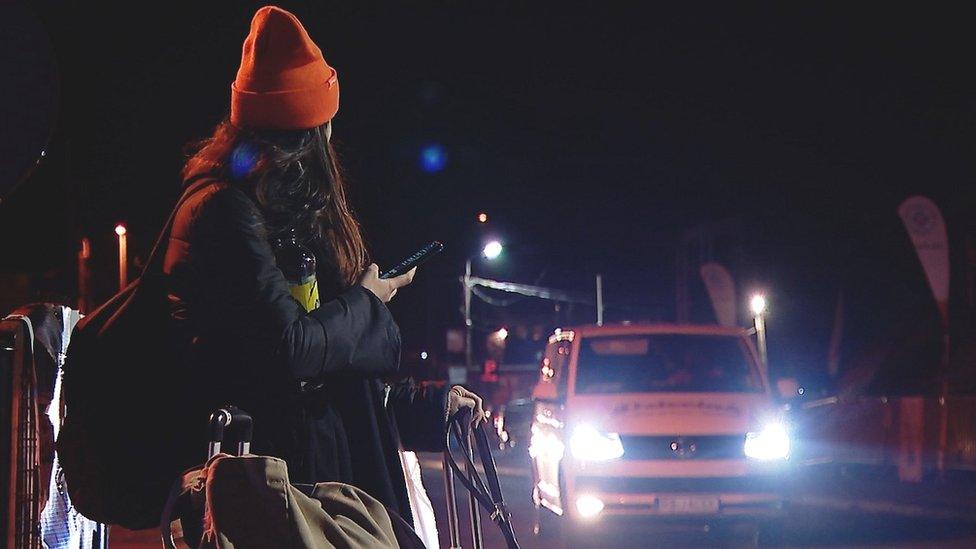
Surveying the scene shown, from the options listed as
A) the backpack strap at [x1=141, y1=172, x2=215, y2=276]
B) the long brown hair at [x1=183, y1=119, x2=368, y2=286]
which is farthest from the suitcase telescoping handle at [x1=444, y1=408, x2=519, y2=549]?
the backpack strap at [x1=141, y1=172, x2=215, y2=276]

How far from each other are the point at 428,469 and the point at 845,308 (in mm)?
15328

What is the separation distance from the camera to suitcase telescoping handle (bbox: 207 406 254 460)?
2107 millimetres

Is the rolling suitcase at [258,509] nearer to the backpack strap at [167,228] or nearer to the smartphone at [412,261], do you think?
the backpack strap at [167,228]

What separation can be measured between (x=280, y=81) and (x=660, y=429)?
832 centimetres

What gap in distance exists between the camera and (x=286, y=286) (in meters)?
2.28

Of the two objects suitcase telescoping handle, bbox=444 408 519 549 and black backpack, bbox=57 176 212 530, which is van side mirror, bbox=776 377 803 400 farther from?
black backpack, bbox=57 176 212 530

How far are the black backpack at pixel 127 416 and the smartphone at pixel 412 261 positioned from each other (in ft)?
2.03

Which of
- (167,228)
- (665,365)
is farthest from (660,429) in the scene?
(167,228)

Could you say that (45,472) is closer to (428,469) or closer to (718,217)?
(428,469)

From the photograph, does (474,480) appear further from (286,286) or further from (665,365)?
(665,365)

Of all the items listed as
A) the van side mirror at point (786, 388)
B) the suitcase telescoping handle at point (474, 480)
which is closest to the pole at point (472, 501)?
the suitcase telescoping handle at point (474, 480)

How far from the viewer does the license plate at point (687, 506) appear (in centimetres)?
1013

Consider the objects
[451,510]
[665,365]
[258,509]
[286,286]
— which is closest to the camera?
[258,509]

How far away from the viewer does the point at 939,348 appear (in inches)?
1117
